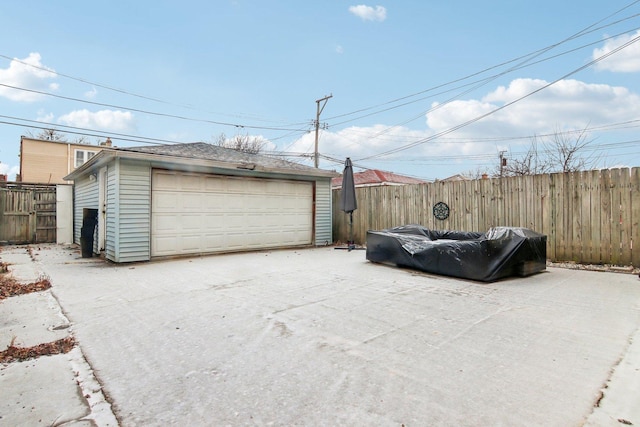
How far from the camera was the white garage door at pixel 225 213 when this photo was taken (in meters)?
7.45

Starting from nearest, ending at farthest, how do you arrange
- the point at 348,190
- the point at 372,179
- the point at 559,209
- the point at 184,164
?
the point at 559,209, the point at 184,164, the point at 348,190, the point at 372,179

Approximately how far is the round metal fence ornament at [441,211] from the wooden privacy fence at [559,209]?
8cm

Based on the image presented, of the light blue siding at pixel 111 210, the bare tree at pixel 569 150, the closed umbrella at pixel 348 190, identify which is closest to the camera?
the light blue siding at pixel 111 210

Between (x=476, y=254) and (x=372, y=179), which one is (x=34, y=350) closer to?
(x=476, y=254)

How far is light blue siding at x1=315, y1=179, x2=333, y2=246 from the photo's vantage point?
406 inches

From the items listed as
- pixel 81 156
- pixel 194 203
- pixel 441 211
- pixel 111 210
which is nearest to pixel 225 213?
pixel 194 203

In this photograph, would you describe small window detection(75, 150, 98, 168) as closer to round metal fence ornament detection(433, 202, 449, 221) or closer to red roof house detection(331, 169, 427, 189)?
red roof house detection(331, 169, 427, 189)

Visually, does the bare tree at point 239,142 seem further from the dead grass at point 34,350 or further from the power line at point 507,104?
the dead grass at point 34,350

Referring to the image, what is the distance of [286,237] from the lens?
966 centimetres

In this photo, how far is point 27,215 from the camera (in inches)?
418

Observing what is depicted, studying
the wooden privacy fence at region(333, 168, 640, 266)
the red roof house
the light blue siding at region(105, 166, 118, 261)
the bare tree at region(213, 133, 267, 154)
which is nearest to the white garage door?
the light blue siding at region(105, 166, 118, 261)

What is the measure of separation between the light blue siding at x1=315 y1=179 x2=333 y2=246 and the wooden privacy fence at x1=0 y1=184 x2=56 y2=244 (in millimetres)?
9098

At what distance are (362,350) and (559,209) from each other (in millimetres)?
6154

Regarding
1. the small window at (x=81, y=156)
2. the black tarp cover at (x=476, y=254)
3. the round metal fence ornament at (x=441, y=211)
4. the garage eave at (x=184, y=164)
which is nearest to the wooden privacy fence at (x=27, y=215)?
the garage eave at (x=184, y=164)
